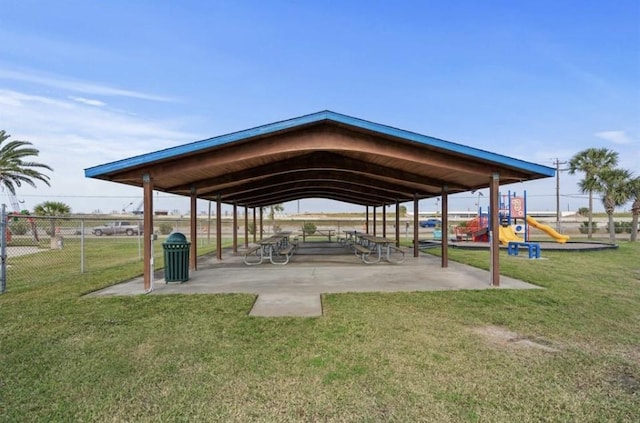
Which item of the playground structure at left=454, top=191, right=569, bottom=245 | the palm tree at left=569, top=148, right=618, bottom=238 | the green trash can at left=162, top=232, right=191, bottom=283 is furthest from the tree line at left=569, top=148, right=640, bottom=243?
the green trash can at left=162, top=232, right=191, bottom=283

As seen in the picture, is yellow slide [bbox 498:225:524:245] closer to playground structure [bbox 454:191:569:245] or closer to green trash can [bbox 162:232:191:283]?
playground structure [bbox 454:191:569:245]

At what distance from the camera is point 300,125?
23.5ft

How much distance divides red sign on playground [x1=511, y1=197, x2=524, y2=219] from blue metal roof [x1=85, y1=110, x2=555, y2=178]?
14.2 metres

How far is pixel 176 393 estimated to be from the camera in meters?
3.34

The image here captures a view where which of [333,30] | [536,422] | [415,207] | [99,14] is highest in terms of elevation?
[333,30]

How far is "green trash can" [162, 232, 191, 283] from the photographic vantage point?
878cm

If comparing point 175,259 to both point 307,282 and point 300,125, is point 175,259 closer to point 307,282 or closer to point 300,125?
point 307,282

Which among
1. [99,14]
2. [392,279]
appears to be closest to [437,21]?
[392,279]

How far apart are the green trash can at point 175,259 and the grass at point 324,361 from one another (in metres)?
1.83

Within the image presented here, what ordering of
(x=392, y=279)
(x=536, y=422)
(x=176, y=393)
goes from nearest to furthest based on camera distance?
(x=536, y=422)
(x=176, y=393)
(x=392, y=279)

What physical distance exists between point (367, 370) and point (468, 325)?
7.35 ft

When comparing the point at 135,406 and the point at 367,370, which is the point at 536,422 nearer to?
the point at 367,370

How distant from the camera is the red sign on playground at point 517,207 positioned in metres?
20.7

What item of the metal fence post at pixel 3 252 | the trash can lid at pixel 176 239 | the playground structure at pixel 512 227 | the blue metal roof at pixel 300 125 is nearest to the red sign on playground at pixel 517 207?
the playground structure at pixel 512 227
